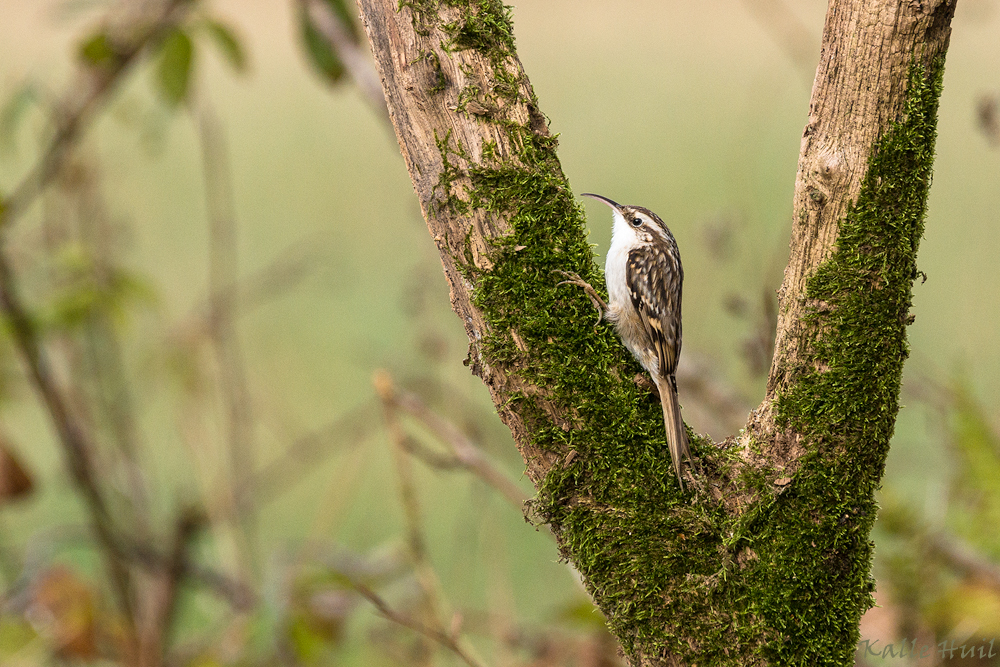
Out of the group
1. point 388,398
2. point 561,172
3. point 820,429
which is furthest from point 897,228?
point 388,398

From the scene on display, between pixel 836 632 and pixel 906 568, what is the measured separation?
197 cm

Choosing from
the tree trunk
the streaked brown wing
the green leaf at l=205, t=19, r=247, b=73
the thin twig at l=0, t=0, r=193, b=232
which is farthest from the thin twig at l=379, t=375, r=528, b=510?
the thin twig at l=0, t=0, r=193, b=232

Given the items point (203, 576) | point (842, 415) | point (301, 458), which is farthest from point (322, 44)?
point (203, 576)

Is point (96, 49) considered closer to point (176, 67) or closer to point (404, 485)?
point (176, 67)

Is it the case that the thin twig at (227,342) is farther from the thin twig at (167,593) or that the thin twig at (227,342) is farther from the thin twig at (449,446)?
the thin twig at (449,446)

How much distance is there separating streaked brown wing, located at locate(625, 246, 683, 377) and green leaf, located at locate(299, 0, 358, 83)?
4.96ft

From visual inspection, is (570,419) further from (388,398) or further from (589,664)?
(589,664)

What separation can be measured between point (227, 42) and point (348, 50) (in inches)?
19.3

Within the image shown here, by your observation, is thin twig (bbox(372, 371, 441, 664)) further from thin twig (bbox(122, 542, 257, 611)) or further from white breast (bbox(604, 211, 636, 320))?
thin twig (bbox(122, 542, 257, 611))

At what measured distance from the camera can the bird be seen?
1642 millimetres

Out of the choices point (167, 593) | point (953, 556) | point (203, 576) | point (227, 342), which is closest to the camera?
point (953, 556)

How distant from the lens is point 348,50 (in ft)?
9.94

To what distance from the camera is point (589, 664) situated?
11.3ft

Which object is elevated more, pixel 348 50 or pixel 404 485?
pixel 348 50
